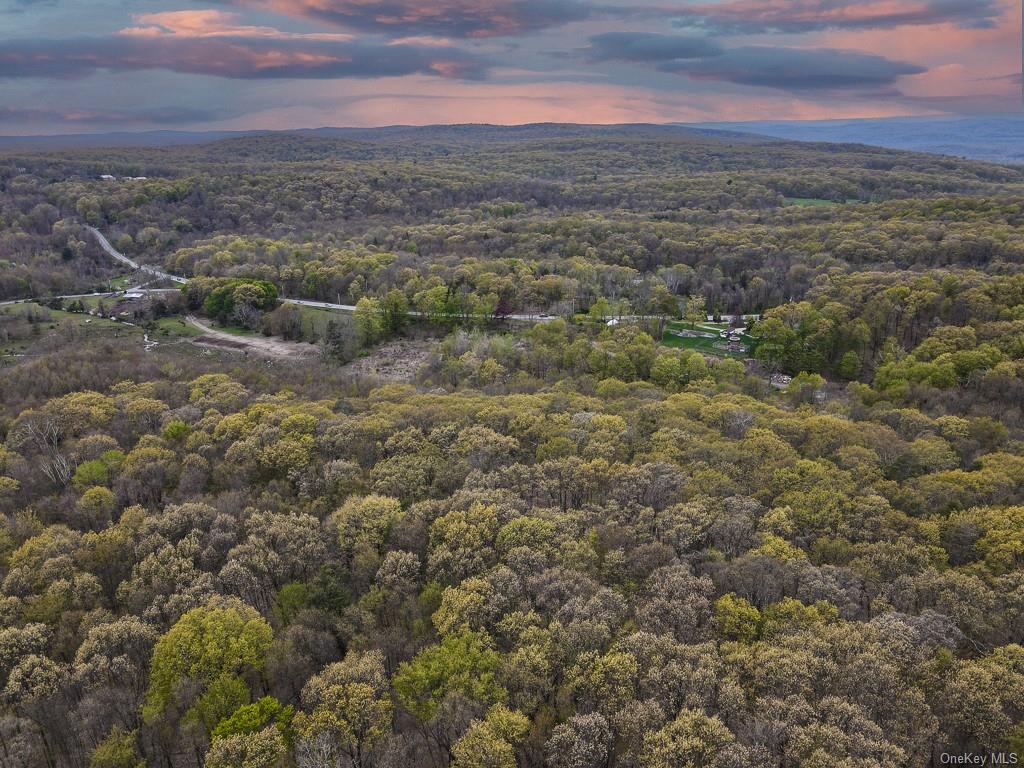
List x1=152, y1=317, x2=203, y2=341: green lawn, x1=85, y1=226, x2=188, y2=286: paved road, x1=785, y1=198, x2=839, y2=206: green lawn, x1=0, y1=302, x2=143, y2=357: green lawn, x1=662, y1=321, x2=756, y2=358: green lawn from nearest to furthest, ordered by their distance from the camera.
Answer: x1=0, y1=302, x2=143, y2=357: green lawn → x1=662, y1=321, x2=756, y2=358: green lawn → x1=152, y1=317, x2=203, y2=341: green lawn → x1=85, y1=226, x2=188, y2=286: paved road → x1=785, y1=198, x2=839, y2=206: green lawn

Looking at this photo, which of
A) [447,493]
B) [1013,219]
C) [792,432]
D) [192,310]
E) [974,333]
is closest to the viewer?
[447,493]

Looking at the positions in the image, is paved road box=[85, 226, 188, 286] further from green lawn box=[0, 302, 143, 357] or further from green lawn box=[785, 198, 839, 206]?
green lawn box=[785, 198, 839, 206]

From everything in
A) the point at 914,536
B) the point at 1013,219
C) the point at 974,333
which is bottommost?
the point at 914,536

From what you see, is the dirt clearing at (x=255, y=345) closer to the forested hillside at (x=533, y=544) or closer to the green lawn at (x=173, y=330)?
the green lawn at (x=173, y=330)

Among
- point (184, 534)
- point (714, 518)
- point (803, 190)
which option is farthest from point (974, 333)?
point (803, 190)

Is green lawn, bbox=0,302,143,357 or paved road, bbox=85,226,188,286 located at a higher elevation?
paved road, bbox=85,226,188,286

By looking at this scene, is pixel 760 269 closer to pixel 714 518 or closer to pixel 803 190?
pixel 714 518

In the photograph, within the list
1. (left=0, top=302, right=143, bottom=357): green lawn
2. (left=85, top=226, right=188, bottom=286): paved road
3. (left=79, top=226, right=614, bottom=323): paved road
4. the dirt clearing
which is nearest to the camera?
(left=0, top=302, right=143, bottom=357): green lawn

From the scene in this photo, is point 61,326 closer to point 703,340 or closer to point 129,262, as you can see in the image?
point 129,262

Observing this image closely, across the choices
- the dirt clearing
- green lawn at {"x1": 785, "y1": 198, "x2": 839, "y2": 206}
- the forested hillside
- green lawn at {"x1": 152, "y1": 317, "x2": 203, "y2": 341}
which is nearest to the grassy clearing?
green lawn at {"x1": 785, "y1": 198, "x2": 839, "y2": 206}
